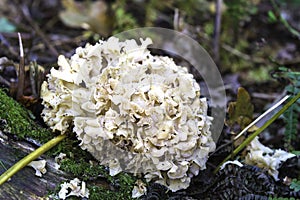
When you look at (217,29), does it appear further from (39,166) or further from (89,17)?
(39,166)

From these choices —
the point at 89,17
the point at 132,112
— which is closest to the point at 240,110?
the point at 132,112

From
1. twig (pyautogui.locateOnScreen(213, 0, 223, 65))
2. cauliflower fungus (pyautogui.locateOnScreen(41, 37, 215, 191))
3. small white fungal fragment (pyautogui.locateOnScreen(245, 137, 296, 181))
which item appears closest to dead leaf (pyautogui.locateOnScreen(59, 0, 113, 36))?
twig (pyautogui.locateOnScreen(213, 0, 223, 65))

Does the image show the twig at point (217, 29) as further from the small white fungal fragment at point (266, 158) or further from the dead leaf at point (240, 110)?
the small white fungal fragment at point (266, 158)

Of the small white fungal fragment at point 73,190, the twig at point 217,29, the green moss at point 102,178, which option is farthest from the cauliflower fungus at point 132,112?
the twig at point 217,29

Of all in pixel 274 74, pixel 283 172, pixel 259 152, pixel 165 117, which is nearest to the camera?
pixel 165 117

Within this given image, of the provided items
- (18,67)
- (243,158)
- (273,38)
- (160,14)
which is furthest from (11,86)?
(273,38)

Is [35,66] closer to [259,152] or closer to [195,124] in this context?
[195,124]
